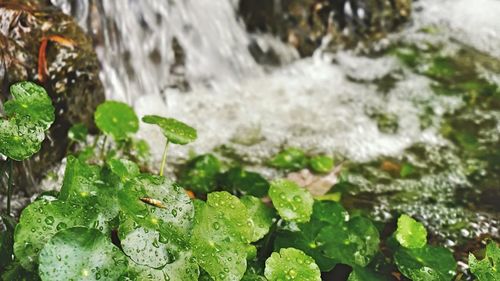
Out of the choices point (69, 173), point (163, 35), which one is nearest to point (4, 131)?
point (69, 173)

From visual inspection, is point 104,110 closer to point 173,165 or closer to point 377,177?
point 173,165

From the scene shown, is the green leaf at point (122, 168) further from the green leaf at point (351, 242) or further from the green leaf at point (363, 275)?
the green leaf at point (363, 275)

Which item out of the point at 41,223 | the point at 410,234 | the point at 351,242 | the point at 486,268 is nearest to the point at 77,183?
the point at 41,223

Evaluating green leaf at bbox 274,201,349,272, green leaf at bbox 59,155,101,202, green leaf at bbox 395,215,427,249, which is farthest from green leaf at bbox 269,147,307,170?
green leaf at bbox 59,155,101,202

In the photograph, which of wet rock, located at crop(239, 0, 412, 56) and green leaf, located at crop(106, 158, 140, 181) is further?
wet rock, located at crop(239, 0, 412, 56)

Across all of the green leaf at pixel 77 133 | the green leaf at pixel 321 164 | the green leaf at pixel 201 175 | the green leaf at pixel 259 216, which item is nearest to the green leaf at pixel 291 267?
the green leaf at pixel 259 216

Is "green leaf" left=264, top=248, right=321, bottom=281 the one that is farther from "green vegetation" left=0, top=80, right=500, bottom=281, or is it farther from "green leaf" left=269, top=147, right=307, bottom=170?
"green leaf" left=269, top=147, right=307, bottom=170
